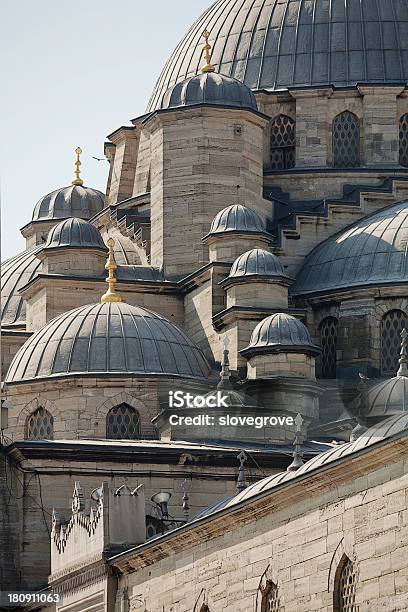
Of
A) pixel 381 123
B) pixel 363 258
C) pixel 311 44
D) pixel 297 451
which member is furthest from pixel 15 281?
pixel 297 451

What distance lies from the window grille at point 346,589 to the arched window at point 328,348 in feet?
84.8

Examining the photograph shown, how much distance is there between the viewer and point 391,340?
62.5 meters

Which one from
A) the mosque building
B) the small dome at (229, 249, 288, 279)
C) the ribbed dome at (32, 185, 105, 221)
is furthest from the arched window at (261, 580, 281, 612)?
the ribbed dome at (32, 185, 105, 221)

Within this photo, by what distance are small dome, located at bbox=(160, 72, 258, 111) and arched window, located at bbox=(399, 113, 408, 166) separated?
5045 mm

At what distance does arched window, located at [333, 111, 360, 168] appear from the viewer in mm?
71188

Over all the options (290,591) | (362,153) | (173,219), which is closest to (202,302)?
(173,219)

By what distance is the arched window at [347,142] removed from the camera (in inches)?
2803

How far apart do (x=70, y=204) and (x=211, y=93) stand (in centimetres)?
1290

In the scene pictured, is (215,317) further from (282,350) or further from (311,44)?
(311,44)

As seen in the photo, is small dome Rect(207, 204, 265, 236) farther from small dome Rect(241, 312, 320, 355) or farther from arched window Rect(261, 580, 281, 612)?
arched window Rect(261, 580, 281, 612)

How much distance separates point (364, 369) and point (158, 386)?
547 cm

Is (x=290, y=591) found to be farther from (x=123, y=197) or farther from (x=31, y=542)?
(x=123, y=197)

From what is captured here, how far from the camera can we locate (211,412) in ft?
192

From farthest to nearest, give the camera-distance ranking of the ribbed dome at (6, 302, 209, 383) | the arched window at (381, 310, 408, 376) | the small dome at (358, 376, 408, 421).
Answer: the arched window at (381, 310, 408, 376) < the ribbed dome at (6, 302, 209, 383) < the small dome at (358, 376, 408, 421)
